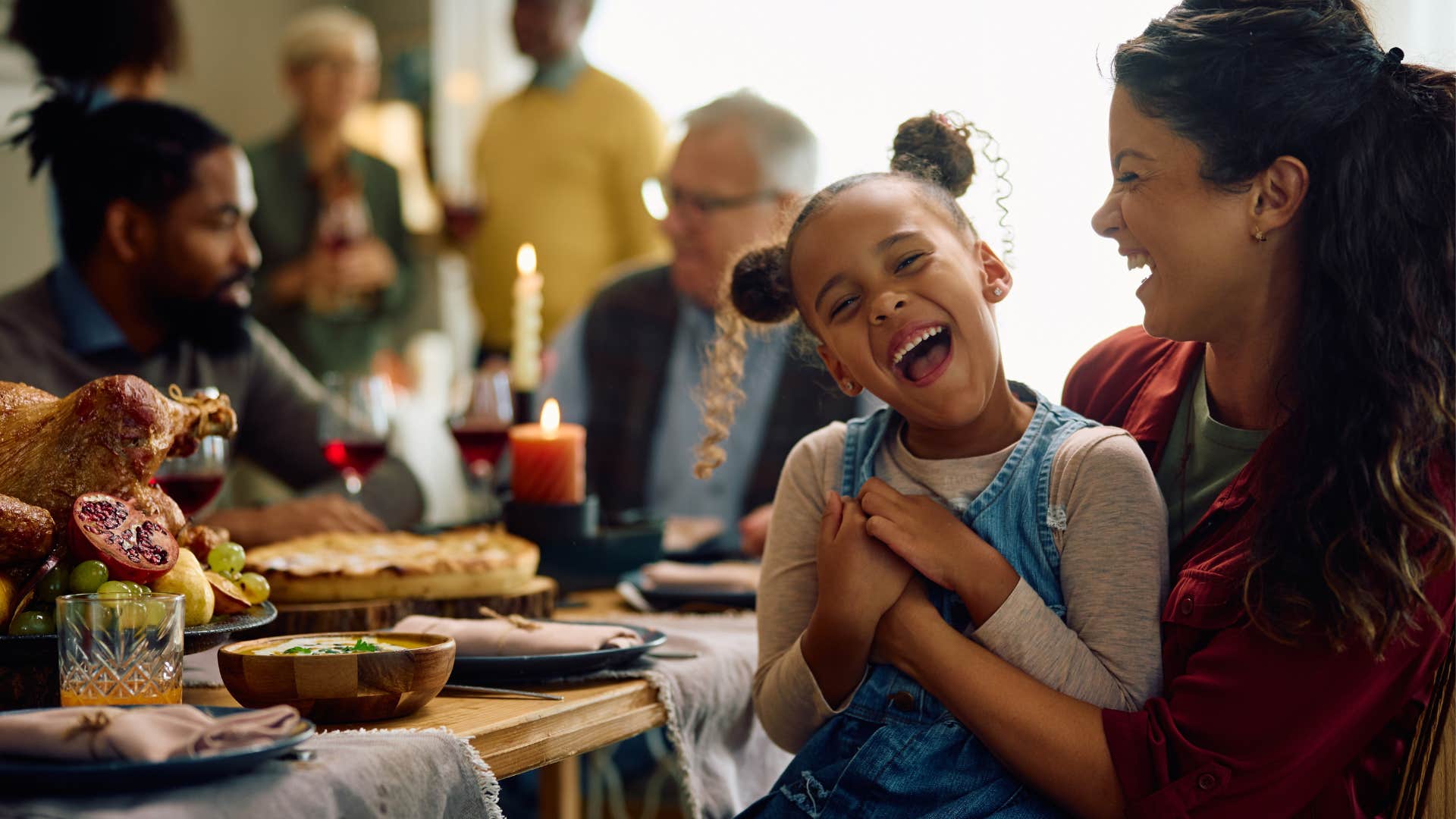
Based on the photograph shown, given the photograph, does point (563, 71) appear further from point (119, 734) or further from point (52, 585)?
point (119, 734)

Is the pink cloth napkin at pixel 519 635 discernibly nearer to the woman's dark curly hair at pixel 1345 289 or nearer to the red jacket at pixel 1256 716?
the red jacket at pixel 1256 716

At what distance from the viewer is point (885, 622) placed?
1.15 meters

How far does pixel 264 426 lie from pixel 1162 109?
79.3 inches

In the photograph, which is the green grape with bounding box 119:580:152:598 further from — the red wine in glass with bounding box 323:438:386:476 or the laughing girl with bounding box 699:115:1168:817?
the red wine in glass with bounding box 323:438:386:476

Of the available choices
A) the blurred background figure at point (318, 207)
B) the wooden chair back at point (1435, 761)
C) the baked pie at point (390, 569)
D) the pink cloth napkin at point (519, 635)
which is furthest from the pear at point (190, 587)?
the blurred background figure at point (318, 207)

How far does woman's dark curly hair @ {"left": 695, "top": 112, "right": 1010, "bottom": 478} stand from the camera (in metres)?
1.28

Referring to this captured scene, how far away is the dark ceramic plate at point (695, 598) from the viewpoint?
5.25 feet

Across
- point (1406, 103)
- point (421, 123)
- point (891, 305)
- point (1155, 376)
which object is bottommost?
point (1155, 376)

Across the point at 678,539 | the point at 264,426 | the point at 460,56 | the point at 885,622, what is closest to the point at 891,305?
the point at 885,622

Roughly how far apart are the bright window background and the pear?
75 cm

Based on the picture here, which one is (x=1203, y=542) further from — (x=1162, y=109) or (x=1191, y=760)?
(x=1162, y=109)

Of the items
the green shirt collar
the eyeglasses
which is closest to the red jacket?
the eyeglasses

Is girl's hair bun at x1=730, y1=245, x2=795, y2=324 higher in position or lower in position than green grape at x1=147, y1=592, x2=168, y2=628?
higher

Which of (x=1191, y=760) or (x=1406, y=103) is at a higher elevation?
(x=1406, y=103)
